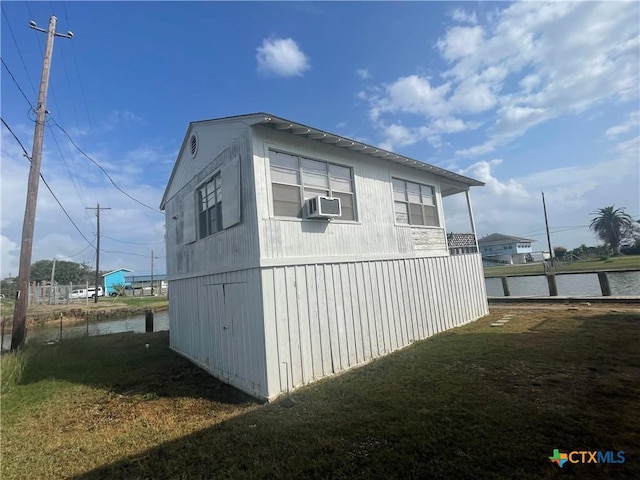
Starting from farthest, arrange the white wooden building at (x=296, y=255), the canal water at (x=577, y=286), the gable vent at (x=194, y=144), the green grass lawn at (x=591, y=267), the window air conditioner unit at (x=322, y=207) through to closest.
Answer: the green grass lawn at (x=591, y=267) → the canal water at (x=577, y=286) → the gable vent at (x=194, y=144) → the window air conditioner unit at (x=322, y=207) → the white wooden building at (x=296, y=255)

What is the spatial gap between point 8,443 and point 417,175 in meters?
9.87

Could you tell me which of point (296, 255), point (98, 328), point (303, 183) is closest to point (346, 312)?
point (296, 255)

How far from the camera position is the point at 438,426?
374 cm

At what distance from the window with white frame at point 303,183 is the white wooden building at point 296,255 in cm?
2

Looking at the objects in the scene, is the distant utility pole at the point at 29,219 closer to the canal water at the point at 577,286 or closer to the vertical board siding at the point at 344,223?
the vertical board siding at the point at 344,223

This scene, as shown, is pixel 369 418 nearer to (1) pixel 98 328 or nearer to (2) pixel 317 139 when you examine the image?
(2) pixel 317 139

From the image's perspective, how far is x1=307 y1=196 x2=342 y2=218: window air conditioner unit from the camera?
6306 mm

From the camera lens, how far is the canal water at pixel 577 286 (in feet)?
49.3

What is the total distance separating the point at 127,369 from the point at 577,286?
20.7 meters

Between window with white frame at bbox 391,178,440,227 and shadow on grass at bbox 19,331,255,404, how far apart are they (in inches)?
234

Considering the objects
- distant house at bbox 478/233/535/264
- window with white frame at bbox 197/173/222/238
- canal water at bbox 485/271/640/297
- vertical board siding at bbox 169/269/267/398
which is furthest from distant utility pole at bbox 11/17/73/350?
→ distant house at bbox 478/233/535/264

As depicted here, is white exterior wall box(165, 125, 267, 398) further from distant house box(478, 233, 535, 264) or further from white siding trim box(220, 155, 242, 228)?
distant house box(478, 233, 535, 264)

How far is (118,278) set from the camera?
61.7 m

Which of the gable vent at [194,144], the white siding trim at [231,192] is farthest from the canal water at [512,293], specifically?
the white siding trim at [231,192]
